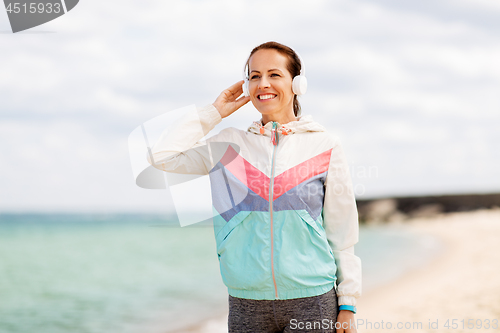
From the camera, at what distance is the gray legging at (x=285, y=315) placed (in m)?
1.74

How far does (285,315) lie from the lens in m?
1.74

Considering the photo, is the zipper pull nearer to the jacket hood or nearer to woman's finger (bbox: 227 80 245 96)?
the jacket hood

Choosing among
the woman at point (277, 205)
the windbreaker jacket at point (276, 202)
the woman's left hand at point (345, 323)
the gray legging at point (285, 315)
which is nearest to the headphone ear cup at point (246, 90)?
the woman at point (277, 205)

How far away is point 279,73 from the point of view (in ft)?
6.52

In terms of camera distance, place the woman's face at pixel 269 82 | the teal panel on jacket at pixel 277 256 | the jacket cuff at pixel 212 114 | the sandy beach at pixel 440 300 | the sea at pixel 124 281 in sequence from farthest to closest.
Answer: the sea at pixel 124 281
the sandy beach at pixel 440 300
the jacket cuff at pixel 212 114
the woman's face at pixel 269 82
the teal panel on jacket at pixel 277 256

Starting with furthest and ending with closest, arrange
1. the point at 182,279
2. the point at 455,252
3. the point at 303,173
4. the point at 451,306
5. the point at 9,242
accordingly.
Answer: the point at 9,242, the point at 455,252, the point at 182,279, the point at 451,306, the point at 303,173

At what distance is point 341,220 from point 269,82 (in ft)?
2.36

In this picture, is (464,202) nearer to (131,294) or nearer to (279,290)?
(131,294)

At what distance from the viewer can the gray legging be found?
1.74m

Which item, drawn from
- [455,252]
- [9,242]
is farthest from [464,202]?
[9,242]

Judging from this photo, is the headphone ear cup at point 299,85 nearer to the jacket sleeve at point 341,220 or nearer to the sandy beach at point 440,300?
the jacket sleeve at point 341,220

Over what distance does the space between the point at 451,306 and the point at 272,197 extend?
16.6 ft

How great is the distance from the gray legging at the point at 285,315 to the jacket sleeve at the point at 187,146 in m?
0.67

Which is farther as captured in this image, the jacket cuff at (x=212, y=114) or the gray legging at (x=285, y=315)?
the jacket cuff at (x=212, y=114)
